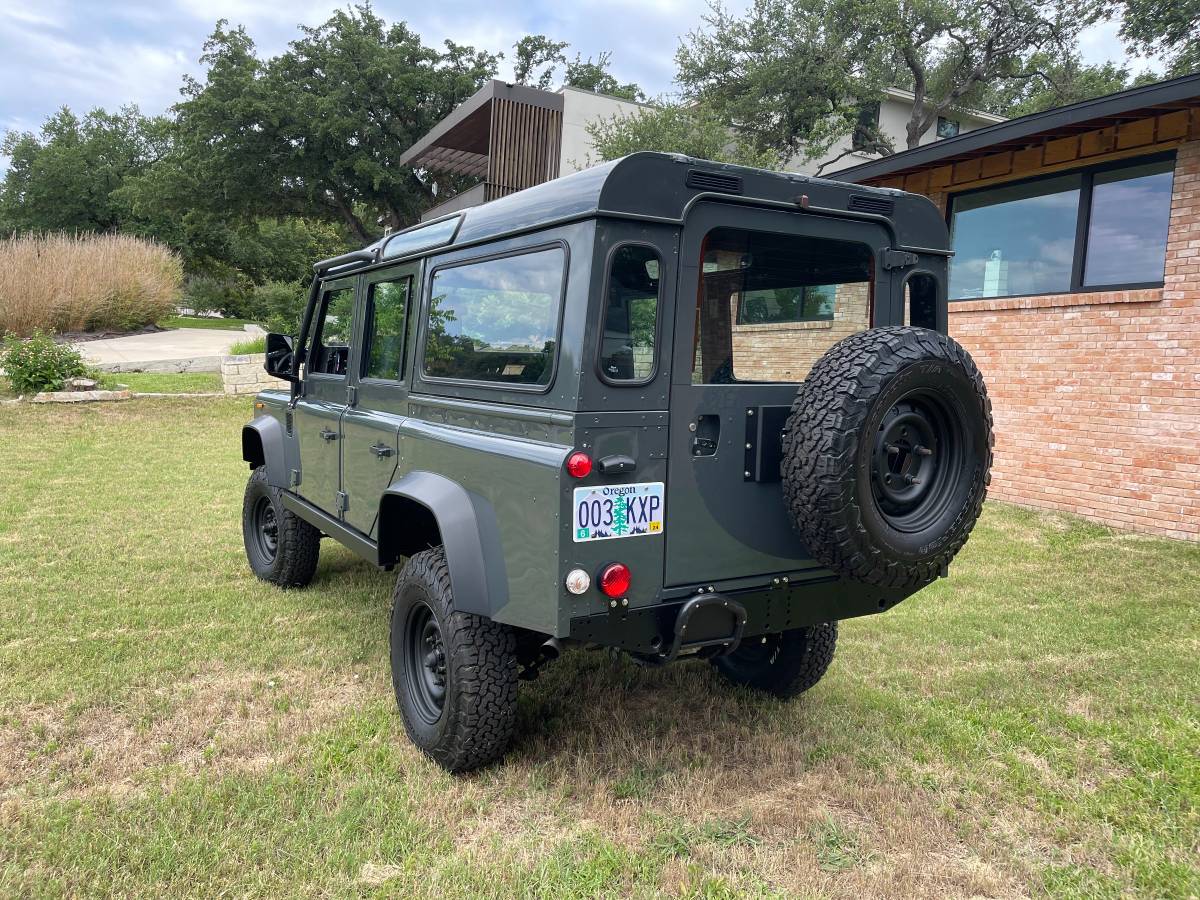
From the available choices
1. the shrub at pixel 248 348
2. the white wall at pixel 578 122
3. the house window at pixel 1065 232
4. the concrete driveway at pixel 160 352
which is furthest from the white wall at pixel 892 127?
the concrete driveway at pixel 160 352

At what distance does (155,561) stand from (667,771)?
4.24 meters

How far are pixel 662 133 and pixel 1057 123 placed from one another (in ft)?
33.2

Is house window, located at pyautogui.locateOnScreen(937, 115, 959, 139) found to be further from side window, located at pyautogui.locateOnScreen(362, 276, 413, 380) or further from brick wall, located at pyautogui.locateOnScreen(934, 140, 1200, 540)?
side window, located at pyautogui.locateOnScreen(362, 276, 413, 380)

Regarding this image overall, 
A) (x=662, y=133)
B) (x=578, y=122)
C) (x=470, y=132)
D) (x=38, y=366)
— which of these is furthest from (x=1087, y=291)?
(x=470, y=132)

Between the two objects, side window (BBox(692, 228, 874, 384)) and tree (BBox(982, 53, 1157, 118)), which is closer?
side window (BBox(692, 228, 874, 384))

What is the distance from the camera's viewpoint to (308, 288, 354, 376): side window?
443 centimetres

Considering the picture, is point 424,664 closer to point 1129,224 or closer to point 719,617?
point 719,617

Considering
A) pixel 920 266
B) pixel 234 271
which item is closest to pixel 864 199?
pixel 920 266

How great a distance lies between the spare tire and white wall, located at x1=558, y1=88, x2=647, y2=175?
628 inches

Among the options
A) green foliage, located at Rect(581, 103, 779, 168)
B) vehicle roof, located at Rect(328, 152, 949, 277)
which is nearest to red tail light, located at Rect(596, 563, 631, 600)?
vehicle roof, located at Rect(328, 152, 949, 277)

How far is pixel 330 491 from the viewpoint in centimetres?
431

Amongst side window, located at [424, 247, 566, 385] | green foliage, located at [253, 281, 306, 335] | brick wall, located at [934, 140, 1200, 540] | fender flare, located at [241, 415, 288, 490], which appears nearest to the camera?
side window, located at [424, 247, 566, 385]

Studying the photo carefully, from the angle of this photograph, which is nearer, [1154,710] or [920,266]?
[920,266]

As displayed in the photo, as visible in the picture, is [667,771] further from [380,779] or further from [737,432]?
[737,432]
